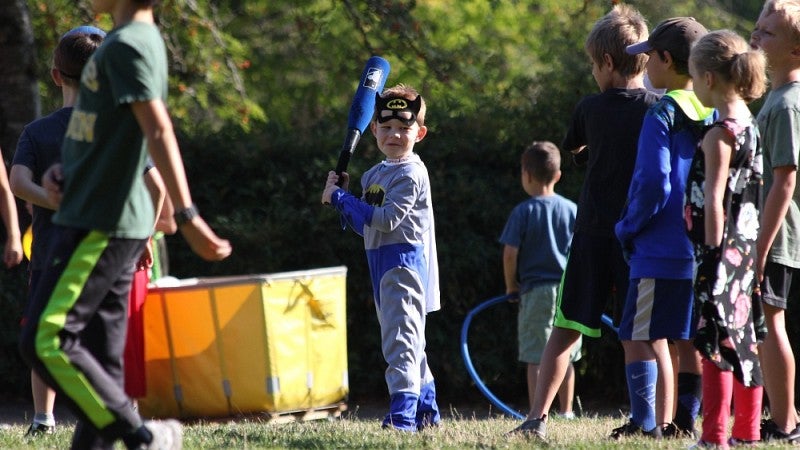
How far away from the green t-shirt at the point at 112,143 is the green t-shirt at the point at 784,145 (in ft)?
8.73

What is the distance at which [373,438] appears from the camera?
4.93m

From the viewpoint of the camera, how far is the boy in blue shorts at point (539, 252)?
716cm

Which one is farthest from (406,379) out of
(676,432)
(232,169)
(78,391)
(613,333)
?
(232,169)

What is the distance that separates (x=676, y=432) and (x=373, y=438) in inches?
52.8

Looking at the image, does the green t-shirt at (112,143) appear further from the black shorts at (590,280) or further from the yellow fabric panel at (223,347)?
the yellow fabric panel at (223,347)

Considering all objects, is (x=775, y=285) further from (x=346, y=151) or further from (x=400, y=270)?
(x=346, y=151)

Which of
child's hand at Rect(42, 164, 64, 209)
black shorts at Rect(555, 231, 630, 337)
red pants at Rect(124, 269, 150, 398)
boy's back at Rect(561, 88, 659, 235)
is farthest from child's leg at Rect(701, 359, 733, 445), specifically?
red pants at Rect(124, 269, 150, 398)

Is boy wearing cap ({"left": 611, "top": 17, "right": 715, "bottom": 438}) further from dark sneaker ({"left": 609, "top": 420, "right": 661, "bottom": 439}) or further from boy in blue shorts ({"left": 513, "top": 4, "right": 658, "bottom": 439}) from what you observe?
boy in blue shorts ({"left": 513, "top": 4, "right": 658, "bottom": 439})

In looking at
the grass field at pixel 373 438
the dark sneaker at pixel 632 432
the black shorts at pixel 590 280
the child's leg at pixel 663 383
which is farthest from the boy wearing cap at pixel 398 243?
the child's leg at pixel 663 383

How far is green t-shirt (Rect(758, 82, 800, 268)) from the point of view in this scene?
4.73 m

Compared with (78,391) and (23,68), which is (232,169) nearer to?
(23,68)

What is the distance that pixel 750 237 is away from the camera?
4.31m

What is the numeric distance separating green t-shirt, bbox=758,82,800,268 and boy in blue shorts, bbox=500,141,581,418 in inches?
90.0

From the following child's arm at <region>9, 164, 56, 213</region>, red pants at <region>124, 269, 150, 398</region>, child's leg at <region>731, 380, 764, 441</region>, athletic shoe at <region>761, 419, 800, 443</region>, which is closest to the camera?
child's leg at <region>731, 380, 764, 441</region>
